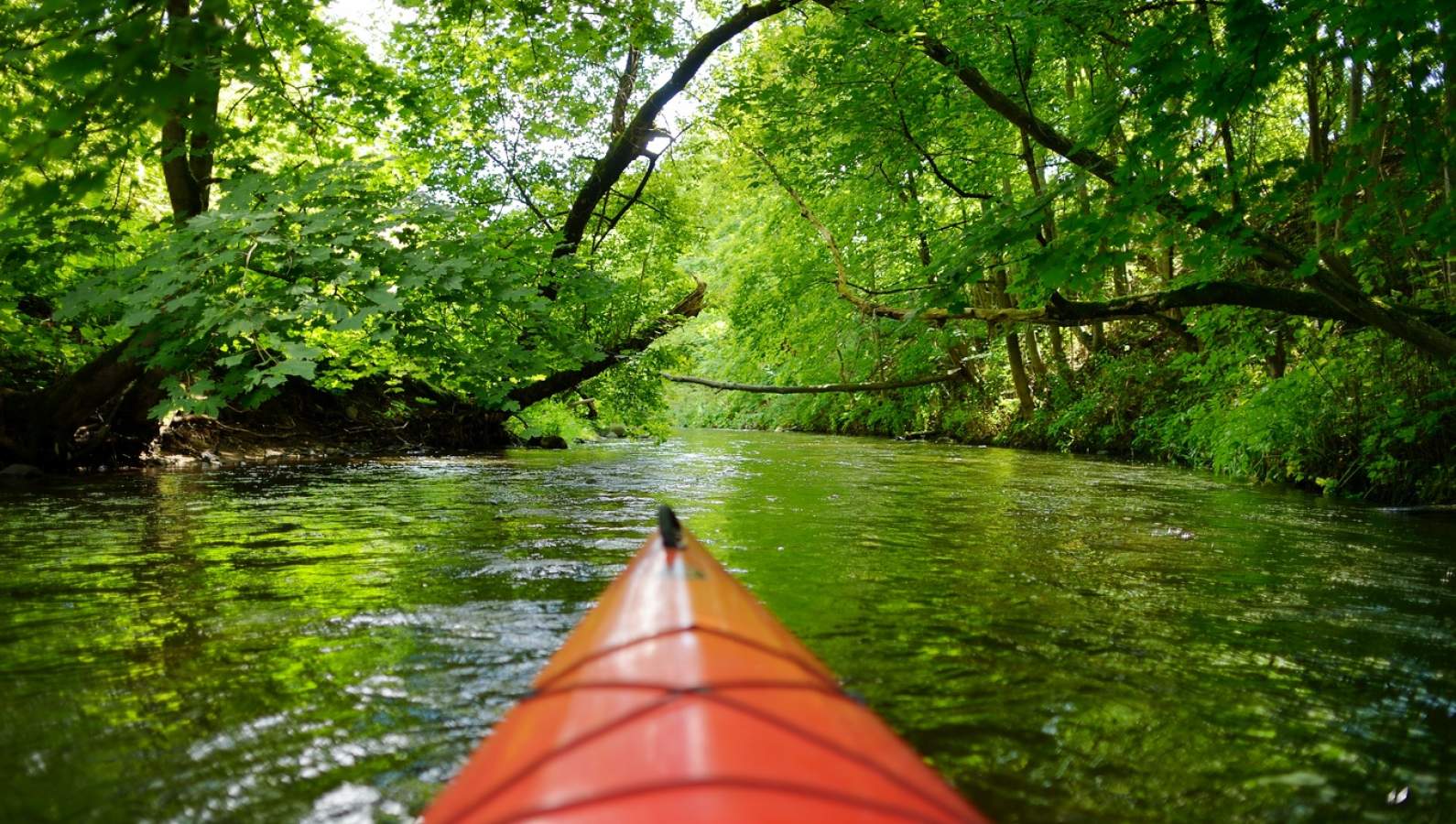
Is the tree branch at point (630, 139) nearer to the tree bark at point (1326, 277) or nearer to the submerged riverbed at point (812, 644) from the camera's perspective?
the submerged riverbed at point (812, 644)

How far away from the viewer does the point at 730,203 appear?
16641mm

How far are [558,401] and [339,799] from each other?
11.2m

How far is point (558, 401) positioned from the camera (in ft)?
42.4

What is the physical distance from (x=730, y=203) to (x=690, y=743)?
1595cm

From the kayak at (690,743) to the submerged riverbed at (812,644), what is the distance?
0.49 metres

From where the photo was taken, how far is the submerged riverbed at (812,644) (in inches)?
77.7

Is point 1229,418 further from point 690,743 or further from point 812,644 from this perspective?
point 690,743

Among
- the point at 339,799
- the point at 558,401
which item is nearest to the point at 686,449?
the point at 558,401

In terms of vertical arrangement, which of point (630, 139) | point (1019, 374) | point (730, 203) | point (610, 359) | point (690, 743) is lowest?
point (690, 743)

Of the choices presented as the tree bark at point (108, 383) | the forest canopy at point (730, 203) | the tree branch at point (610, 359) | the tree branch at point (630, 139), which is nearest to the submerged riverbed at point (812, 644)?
the forest canopy at point (730, 203)

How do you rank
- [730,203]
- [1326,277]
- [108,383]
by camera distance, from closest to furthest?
1. [1326,277]
2. [108,383]
3. [730,203]

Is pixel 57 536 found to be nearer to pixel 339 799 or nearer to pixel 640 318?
pixel 339 799

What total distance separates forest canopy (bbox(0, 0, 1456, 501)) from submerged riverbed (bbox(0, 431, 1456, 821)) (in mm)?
1119

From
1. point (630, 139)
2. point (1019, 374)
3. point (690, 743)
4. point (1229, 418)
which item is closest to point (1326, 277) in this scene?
point (1229, 418)
